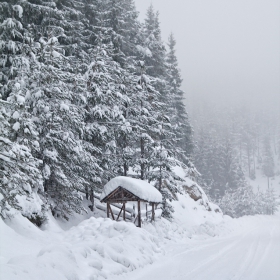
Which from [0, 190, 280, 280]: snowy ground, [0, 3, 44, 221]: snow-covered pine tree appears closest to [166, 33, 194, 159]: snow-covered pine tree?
[0, 3, 44, 221]: snow-covered pine tree

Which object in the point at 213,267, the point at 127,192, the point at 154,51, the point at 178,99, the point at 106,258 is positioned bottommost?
the point at 213,267

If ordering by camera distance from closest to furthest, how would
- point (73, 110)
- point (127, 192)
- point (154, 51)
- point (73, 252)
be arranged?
point (73, 252) → point (73, 110) → point (127, 192) → point (154, 51)

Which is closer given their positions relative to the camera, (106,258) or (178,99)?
(106,258)

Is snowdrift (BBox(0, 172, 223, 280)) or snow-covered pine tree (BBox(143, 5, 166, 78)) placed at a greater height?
snow-covered pine tree (BBox(143, 5, 166, 78))

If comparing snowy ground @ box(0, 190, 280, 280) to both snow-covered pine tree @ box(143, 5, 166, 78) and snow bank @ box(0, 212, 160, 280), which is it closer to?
snow bank @ box(0, 212, 160, 280)

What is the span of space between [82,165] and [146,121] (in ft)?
22.1

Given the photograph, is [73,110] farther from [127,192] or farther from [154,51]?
[154,51]

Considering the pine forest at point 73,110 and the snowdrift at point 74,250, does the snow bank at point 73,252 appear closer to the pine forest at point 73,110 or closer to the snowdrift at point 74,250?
the snowdrift at point 74,250

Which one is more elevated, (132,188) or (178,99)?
(178,99)

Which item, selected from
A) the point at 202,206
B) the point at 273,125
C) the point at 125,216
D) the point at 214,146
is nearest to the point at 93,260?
the point at 125,216

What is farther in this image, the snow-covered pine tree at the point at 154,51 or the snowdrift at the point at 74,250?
the snow-covered pine tree at the point at 154,51

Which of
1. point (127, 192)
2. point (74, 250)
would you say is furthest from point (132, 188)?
point (74, 250)

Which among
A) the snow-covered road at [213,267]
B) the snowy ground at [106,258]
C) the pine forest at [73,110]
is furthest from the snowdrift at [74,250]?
the pine forest at [73,110]

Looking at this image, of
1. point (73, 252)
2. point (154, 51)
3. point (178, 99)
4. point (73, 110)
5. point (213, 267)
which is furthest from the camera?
point (178, 99)
